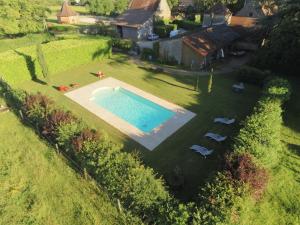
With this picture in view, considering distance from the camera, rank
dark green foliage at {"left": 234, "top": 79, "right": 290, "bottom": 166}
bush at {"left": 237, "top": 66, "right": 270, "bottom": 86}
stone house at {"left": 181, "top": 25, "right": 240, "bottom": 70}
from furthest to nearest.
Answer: stone house at {"left": 181, "top": 25, "right": 240, "bottom": 70}
bush at {"left": 237, "top": 66, "right": 270, "bottom": 86}
dark green foliage at {"left": 234, "top": 79, "right": 290, "bottom": 166}

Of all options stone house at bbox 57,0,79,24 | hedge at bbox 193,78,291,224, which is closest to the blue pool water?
hedge at bbox 193,78,291,224

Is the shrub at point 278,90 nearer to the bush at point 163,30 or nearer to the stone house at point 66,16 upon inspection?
the bush at point 163,30

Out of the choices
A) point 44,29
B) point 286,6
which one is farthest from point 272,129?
point 44,29

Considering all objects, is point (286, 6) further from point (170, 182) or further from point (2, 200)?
point (2, 200)

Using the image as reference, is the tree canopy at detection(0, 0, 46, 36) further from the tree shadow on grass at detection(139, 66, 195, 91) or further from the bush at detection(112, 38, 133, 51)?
the tree shadow on grass at detection(139, 66, 195, 91)

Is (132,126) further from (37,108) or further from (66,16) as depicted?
(66,16)

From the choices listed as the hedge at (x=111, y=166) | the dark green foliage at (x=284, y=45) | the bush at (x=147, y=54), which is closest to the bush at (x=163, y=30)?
the bush at (x=147, y=54)
